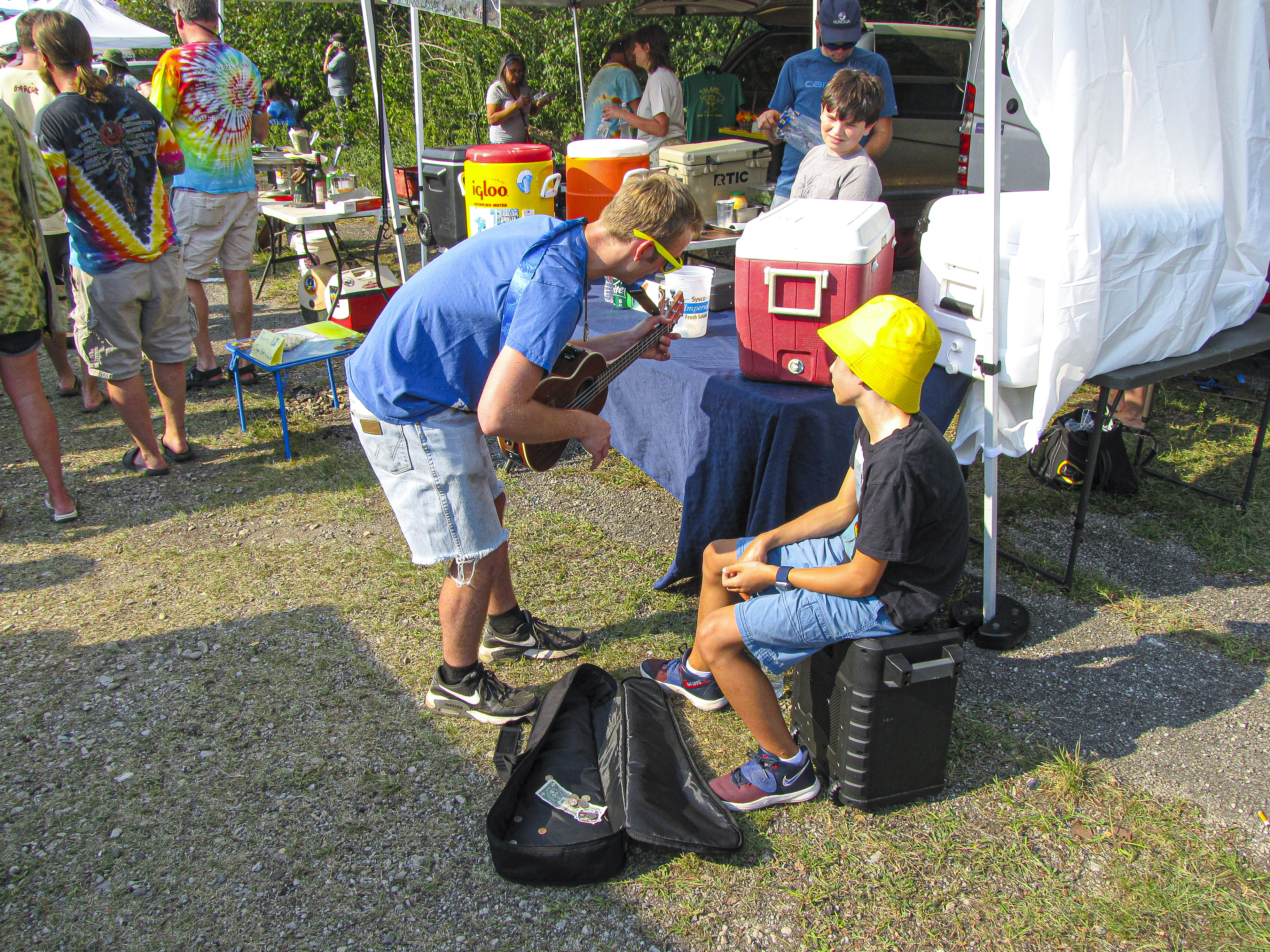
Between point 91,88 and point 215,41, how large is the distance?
133cm

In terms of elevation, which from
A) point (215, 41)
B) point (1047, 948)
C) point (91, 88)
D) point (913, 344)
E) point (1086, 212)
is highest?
point (215, 41)

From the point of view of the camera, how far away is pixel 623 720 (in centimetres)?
250

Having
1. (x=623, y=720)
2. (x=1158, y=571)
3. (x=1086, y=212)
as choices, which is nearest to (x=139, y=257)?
(x=623, y=720)

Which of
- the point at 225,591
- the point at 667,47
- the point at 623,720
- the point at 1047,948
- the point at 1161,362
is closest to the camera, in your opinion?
the point at 1047,948

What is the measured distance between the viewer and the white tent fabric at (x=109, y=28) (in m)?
8.84

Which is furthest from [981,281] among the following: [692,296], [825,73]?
[825,73]

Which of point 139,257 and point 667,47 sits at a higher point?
point 667,47

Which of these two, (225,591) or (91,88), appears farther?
(91,88)

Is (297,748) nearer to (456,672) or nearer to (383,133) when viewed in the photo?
(456,672)

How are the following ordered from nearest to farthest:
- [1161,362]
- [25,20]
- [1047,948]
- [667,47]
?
[1047,948] < [1161,362] < [25,20] < [667,47]

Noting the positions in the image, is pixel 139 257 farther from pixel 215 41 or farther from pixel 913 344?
pixel 913 344

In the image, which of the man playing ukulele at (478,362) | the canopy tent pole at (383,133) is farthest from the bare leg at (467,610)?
the canopy tent pole at (383,133)

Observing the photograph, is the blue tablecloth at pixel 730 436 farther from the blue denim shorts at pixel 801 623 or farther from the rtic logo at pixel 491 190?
→ the rtic logo at pixel 491 190

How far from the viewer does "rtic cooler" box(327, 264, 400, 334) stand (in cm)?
515
